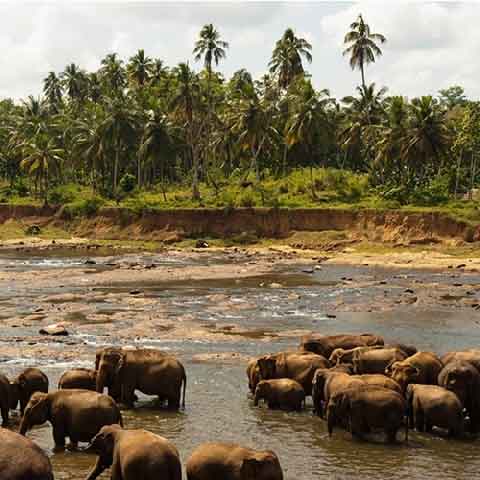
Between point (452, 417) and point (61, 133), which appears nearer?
point (452, 417)

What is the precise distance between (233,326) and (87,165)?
59164mm

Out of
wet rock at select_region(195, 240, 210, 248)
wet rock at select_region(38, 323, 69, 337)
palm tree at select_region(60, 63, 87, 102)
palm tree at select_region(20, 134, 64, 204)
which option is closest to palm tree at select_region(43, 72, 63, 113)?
palm tree at select_region(60, 63, 87, 102)

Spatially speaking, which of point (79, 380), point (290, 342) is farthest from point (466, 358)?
point (290, 342)

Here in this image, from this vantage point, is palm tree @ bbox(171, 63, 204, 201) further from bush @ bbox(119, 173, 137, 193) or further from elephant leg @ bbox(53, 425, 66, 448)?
elephant leg @ bbox(53, 425, 66, 448)

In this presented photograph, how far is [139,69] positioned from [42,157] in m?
28.9

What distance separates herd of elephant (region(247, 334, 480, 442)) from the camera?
1603cm

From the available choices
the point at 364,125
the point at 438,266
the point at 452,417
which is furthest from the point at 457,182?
the point at 452,417

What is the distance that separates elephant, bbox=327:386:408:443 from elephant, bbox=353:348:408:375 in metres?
2.97

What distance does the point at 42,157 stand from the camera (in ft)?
260

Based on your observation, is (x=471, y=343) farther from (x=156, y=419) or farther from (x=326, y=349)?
(x=156, y=419)

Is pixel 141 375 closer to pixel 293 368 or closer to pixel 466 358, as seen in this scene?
pixel 293 368

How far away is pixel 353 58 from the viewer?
81.2 metres

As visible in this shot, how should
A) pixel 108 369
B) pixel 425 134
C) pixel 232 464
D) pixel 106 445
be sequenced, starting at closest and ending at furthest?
pixel 232 464
pixel 106 445
pixel 108 369
pixel 425 134

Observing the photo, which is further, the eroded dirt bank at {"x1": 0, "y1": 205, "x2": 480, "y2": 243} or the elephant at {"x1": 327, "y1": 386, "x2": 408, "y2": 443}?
the eroded dirt bank at {"x1": 0, "y1": 205, "x2": 480, "y2": 243}
